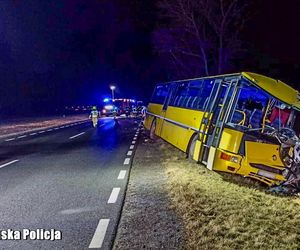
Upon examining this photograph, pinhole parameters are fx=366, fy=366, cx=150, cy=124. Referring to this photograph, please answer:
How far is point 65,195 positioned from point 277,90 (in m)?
5.32

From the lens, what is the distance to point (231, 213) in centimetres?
605

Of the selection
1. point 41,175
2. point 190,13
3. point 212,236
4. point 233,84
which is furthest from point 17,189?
point 190,13

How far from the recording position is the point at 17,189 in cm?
822

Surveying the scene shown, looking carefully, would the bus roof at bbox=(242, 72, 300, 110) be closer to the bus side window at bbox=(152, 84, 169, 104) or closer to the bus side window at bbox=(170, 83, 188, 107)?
the bus side window at bbox=(170, 83, 188, 107)

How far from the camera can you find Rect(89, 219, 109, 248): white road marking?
4.96 m

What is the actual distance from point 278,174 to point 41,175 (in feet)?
19.6

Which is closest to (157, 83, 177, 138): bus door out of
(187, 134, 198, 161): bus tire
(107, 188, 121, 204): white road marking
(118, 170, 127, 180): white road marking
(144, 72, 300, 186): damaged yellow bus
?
(187, 134, 198, 161): bus tire

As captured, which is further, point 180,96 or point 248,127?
point 180,96

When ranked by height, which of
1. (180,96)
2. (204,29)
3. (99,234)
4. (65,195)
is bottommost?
(65,195)

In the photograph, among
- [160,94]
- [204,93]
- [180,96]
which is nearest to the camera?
[204,93]

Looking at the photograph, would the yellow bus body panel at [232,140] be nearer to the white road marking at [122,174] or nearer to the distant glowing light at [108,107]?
the white road marking at [122,174]

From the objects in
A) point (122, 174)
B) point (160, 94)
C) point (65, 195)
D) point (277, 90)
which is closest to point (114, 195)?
point (65, 195)

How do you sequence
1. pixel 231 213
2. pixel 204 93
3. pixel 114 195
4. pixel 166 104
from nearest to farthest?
pixel 231 213 < pixel 114 195 < pixel 204 93 < pixel 166 104

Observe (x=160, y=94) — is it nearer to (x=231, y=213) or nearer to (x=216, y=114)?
(x=216, y=114)
